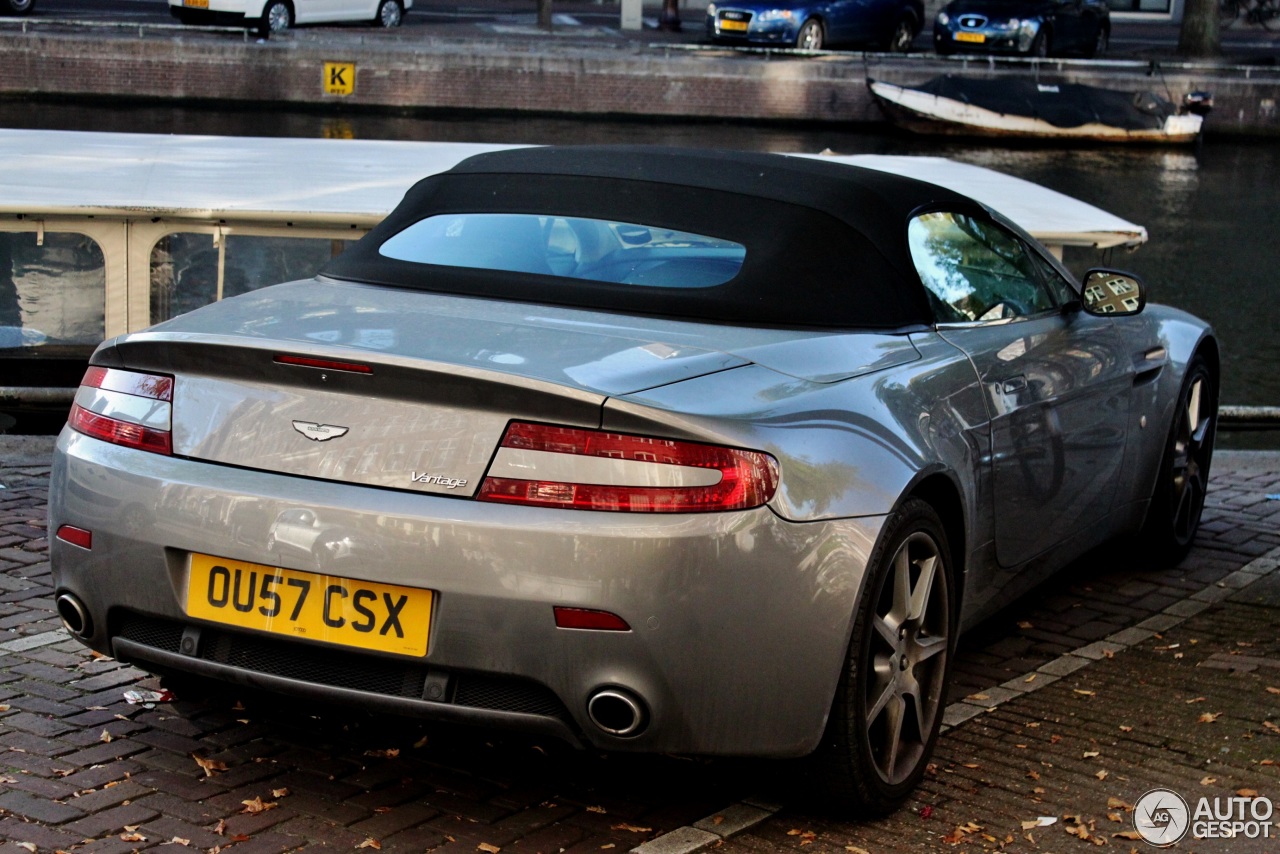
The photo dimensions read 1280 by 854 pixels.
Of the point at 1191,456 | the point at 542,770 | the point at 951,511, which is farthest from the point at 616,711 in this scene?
the point at 1191,456

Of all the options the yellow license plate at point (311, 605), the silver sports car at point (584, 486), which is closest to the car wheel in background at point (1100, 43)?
the silver sports car at point (584, 486)

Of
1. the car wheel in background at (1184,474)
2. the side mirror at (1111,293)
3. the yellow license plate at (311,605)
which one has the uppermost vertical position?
the side mirror at (1111,293)

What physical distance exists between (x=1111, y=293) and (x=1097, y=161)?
1077 inches

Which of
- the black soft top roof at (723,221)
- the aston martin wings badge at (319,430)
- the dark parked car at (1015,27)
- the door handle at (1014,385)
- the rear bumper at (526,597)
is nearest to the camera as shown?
the rear bumper at (526,597)

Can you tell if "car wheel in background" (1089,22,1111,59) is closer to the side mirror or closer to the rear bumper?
the side mirror

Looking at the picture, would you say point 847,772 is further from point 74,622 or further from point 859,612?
point 74,622

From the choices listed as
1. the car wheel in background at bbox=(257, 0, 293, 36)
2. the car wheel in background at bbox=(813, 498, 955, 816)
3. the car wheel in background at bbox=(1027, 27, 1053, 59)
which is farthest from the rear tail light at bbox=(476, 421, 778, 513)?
the car wheel in background at bbox=(1027, 27, 1053, 59)

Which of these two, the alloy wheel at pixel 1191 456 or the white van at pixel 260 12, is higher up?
the white van at pixel 260 12

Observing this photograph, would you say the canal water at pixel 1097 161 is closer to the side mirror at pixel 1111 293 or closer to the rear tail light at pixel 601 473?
the side mirror at pixel 1111 293

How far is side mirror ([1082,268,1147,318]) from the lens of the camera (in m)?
5.24

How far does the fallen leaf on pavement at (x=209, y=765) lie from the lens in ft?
13.0

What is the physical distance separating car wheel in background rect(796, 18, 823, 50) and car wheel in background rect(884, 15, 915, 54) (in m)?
2.41

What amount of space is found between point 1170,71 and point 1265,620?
3151 cm

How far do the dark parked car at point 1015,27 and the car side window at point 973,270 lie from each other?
3148 cm
